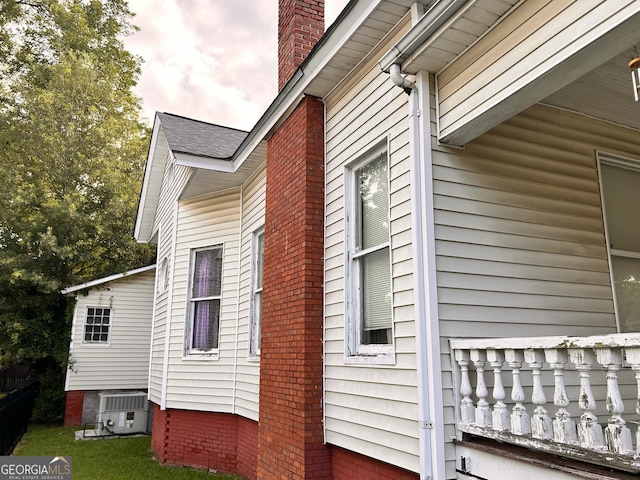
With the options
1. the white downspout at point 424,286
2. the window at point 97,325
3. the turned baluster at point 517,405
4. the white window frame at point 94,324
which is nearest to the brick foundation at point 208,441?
the white downspout at point 424,286

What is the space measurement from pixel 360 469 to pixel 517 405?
1.94m

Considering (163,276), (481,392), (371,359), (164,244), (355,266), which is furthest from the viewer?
(164,244)

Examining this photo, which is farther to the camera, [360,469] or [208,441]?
[208,441]

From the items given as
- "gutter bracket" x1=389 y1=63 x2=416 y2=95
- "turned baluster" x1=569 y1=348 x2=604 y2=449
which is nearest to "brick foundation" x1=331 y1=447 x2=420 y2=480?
"turned baluster" x1=569 y1=348 x2=604 y2=449

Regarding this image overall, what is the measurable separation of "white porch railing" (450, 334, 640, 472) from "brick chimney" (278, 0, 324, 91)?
188 inches

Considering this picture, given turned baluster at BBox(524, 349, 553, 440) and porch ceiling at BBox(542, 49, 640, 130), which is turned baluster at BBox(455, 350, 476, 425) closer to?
turned baluster at BBox(524, 349, 553, 440)

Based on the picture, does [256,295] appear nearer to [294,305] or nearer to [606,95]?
[294,305]

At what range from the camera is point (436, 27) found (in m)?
3.59

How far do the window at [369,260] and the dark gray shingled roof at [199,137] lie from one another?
3.85m

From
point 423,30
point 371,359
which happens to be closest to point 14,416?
point 371,359

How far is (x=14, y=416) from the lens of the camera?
441 inches

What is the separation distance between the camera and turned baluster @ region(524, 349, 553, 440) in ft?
9.71

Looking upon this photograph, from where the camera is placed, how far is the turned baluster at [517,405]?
3113mm

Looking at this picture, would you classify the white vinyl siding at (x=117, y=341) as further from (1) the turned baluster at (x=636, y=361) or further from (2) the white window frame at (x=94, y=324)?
(1) the turned baluster at (x=636, y=361)
